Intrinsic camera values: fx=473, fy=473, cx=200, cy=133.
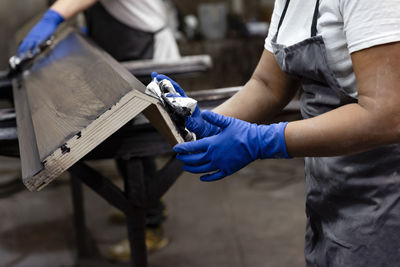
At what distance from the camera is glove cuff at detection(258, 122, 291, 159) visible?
102 centimetres

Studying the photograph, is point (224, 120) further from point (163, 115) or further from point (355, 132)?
point (355, 132)

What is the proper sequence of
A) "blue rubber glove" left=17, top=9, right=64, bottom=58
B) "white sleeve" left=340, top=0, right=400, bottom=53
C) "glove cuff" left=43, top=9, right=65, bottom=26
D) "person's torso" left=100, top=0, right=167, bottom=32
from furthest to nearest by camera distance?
"person's torso" left=100, top=0, right=167, bottom=32
"glove cuff" left=43, top=9, right=65, bottom=26
"blue rubber glove" left=17, top=9, right=64, bottom=58
"white sleeve" left=340, top=0, right=400, bottom=53

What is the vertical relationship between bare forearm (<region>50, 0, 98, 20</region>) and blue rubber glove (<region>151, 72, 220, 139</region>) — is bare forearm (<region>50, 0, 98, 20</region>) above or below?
above

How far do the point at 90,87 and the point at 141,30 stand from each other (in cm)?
145

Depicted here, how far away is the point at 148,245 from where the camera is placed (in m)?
2.77

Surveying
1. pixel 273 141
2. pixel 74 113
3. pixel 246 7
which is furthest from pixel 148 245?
pixel 246 7

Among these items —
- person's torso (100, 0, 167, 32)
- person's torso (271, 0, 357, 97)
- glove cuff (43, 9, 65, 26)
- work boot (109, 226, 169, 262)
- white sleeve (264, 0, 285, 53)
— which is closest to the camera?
person's torso (271, 0, 357, 97)

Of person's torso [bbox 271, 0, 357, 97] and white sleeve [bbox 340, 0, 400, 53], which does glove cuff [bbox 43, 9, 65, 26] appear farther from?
white sleeve [bbox 340, 0, 400, 53]

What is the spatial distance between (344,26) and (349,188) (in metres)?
0.41

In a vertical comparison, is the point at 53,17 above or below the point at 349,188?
above

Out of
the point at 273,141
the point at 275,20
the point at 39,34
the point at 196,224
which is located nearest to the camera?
the point at 273,141

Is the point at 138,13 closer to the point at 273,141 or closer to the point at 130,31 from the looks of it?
the point at 130,31

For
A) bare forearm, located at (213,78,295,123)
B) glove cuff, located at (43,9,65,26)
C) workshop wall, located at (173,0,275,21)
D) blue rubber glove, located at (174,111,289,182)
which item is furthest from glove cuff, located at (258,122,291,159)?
workshop wall, located at (173,0,275,21)

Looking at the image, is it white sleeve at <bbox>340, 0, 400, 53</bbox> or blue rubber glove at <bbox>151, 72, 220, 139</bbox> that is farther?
blue rubber glove at <bbox>151, 72, 220, 139</bbox>
